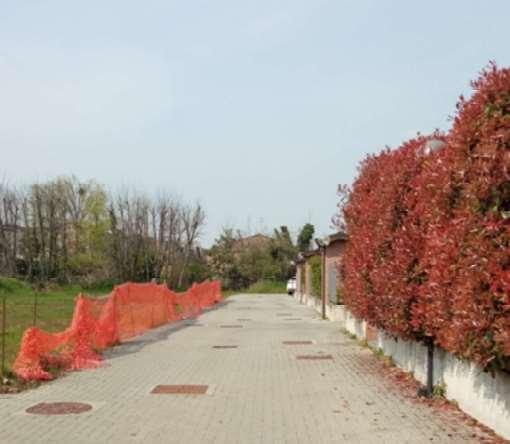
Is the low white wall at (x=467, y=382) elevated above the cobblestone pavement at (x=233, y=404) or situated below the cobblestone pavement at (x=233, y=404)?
above

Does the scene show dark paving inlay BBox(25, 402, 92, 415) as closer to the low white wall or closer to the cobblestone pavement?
the cobblestone pavement

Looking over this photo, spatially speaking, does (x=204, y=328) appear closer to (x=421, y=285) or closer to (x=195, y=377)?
(x=195, y=377)

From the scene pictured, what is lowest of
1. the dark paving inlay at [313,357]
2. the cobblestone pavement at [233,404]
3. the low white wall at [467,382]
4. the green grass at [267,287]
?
the cobblestone pavement at [233,404]

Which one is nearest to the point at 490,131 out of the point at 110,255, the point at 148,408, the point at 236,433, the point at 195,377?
the point at 236,433

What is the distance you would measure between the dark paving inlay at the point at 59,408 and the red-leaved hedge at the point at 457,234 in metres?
4.38

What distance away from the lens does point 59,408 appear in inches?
366

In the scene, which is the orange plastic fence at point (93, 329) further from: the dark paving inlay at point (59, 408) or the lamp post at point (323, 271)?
the lamp post at point (323, 271)

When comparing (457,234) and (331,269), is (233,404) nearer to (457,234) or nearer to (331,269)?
(457,234)

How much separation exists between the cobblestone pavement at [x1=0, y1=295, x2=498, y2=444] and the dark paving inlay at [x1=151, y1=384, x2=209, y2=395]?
0.13 metres

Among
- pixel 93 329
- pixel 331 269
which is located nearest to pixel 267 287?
pixel 331 269

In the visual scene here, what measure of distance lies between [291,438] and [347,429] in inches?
29.4

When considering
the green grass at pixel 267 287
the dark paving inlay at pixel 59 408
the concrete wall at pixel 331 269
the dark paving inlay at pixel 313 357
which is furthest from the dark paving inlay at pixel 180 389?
the green grass at pixel 267 287

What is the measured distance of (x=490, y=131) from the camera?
712 cm

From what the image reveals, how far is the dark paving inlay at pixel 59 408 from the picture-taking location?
902 centimetres
